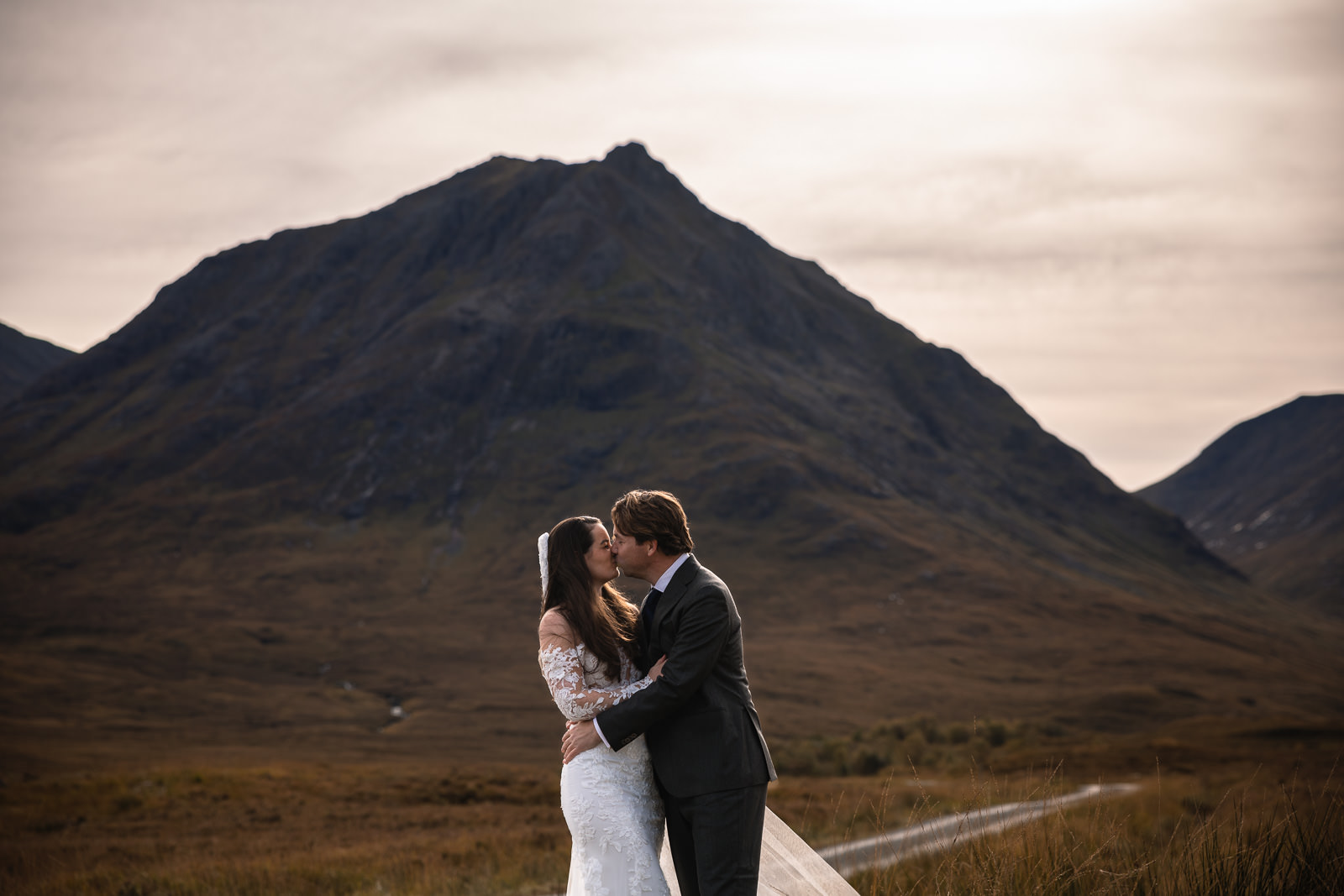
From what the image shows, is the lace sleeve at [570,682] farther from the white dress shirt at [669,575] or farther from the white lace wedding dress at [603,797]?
the white dress shirt at [669,575]

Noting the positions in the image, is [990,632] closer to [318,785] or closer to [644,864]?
[318,785]

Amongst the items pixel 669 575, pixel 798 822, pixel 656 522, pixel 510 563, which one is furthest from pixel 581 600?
pixel 510 563

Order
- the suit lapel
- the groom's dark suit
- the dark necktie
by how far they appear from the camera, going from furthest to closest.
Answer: the dark necktie → the suit lapel → the groom's dark suit

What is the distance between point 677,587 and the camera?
18.6 ft

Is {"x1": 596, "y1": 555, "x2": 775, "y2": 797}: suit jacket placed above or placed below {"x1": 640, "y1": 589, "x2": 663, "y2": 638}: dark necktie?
below

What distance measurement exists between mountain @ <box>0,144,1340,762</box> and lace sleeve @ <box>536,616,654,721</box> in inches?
2605

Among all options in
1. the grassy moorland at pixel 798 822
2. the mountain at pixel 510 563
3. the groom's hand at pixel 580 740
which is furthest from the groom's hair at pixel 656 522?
the mountain at pixel 510 563

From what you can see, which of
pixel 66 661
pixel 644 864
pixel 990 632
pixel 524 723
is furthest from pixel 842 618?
pixel 644 864

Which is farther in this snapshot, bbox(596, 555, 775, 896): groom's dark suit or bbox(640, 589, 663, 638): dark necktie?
bbox(640, 589, 663, 638): dark necktie

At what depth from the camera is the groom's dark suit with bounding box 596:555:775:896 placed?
5387mm

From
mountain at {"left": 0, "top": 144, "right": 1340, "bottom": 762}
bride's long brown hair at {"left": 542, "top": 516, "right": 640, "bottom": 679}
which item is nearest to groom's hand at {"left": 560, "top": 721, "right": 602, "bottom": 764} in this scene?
bride's long brown hair at {"left": 542, "top": 516, "right": 640, "bottom": 679}

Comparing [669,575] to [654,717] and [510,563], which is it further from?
[510,563]

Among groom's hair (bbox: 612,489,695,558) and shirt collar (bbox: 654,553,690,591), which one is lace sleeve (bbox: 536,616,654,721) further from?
groom's hair (bbox: 612,489,695,558)

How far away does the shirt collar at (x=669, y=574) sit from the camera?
572 cm
